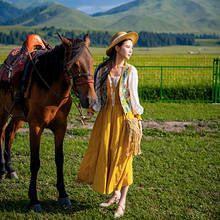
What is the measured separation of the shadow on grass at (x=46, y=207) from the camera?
12.8 ft

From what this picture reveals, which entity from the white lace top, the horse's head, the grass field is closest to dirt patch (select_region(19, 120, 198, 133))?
the grass field

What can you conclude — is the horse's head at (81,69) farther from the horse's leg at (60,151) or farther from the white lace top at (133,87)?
the horse's leg at (60,151)

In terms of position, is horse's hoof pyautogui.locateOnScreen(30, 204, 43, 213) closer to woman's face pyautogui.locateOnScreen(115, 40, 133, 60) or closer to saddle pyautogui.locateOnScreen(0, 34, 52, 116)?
saddle pyautogui.locateOnScreen(0, 34, 52, 116)

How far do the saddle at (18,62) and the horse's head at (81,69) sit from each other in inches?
44.5

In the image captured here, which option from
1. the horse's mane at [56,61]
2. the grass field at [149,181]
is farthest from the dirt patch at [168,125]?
the horse's mane at [56,61]

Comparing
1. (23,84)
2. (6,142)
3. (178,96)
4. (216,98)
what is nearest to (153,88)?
(178,96)

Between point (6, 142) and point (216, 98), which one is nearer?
point (6, 142)

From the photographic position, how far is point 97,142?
376cm

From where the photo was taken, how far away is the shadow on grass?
3916 millimetres

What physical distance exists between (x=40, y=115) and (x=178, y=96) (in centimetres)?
1180

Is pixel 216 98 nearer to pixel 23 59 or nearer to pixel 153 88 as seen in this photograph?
pixel 153 88

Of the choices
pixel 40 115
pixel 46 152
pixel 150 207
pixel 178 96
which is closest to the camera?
pixel 40 115

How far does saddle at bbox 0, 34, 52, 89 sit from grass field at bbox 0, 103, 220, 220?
5.70 feet

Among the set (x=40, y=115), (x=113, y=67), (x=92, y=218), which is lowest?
(x=92, y=218)
